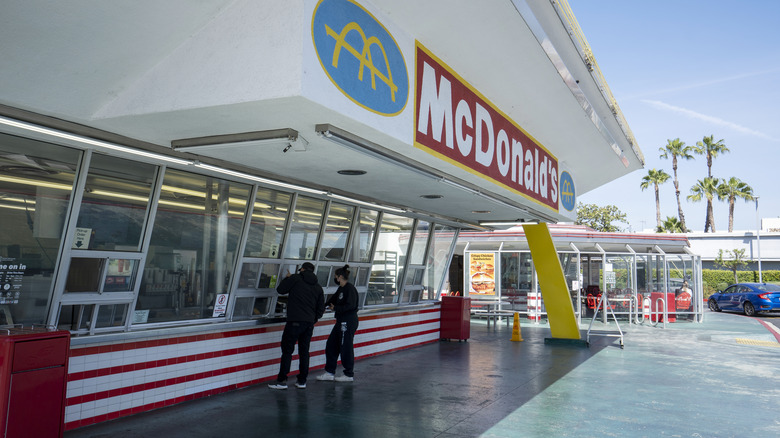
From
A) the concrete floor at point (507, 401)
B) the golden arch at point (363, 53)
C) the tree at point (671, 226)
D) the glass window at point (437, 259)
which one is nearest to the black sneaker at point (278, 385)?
the concrete floor at point (507, 401)

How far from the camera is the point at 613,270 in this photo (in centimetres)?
2186

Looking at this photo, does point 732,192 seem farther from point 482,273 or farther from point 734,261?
point 482,273

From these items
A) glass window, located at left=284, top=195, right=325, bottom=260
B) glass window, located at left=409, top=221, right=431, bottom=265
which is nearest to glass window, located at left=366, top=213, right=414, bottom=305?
glass window, located at left=409, top=221, right=431, bottom=265

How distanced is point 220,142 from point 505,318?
17295 mm

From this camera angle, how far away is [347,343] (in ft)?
26.9

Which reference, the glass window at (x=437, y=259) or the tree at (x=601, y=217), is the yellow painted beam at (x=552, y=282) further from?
the tree at (x=601, y=217)

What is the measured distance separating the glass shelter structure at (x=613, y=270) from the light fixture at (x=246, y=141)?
15.8 m

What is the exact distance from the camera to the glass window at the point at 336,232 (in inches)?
387

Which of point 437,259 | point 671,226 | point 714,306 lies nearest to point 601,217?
point 671,226

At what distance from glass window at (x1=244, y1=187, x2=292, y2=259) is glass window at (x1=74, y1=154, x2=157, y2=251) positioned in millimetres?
1859

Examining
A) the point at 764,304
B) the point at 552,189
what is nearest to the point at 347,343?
the point at 552,189

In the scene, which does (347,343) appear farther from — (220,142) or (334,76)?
(334,76)

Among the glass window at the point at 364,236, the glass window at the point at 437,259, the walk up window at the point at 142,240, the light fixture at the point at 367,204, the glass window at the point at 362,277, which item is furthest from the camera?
the glass window at the point at 437,259

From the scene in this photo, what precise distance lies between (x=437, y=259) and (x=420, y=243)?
3.70ft
